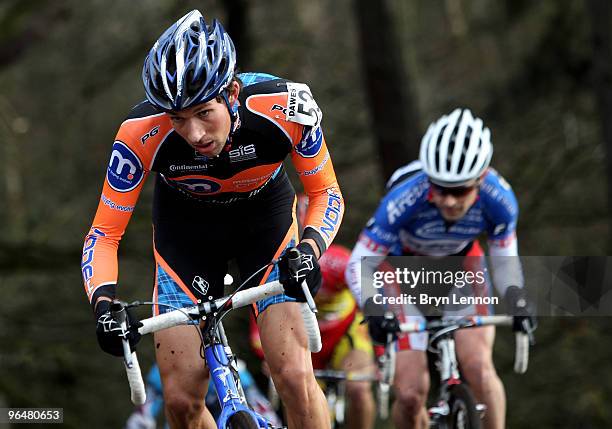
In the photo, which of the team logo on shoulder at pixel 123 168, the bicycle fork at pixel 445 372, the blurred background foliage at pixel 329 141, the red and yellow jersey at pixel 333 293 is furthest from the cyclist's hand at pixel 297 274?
the blurred background foliage at pixel 329 141

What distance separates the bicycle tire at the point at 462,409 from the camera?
255 inches

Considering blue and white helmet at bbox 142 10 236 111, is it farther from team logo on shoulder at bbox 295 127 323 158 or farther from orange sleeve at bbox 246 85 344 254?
team logo on shoulder at bbox 295 127 323 158

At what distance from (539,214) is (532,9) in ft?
9.77

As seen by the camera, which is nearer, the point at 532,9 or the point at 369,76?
the point at 369,76

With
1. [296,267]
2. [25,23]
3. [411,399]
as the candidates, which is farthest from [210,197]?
[25,23]

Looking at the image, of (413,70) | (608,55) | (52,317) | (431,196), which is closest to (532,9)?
(413,70)

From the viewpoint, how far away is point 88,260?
5.16 metres

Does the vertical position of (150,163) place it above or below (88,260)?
above

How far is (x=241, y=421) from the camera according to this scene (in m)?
4.79

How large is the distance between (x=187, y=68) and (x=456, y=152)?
2.56 metres

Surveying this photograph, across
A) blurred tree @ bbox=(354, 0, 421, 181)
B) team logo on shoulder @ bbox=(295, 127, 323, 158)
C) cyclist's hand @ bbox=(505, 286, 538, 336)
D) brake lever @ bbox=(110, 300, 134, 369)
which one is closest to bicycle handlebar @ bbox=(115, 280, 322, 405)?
brake lever @ bbox=(110, 300, 134, 369)

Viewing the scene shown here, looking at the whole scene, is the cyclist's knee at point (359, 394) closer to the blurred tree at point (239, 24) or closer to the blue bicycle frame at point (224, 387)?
the blue bicycle frame at point (224, 387)

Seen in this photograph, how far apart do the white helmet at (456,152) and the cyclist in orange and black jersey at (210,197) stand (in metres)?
1.43

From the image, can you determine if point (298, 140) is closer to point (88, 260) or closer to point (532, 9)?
point (88, 260)
